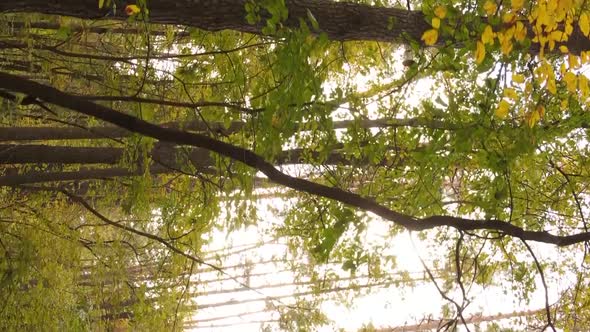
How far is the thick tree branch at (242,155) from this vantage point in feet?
9.55

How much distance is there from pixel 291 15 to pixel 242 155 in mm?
1535

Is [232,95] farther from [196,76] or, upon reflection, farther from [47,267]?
[47,267]

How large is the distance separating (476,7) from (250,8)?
148 centimetres

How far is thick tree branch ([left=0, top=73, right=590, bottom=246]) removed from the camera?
2912mm

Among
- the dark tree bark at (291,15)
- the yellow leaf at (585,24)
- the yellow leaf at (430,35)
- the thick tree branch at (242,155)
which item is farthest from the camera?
the dark tree bark at (291,15)

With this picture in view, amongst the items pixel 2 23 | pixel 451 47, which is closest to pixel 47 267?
pixel 2 23

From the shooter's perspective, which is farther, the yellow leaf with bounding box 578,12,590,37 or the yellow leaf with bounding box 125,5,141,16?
the yellow leaf with bounding box 125,5,141,16

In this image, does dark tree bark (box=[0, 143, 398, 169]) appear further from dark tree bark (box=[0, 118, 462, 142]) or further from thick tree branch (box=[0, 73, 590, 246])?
thick tree branch (box=[0, 73, 590, 246])

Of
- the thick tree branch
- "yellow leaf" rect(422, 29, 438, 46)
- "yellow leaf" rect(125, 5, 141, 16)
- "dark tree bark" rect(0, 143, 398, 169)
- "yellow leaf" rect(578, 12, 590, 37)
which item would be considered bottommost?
the thick tree branch

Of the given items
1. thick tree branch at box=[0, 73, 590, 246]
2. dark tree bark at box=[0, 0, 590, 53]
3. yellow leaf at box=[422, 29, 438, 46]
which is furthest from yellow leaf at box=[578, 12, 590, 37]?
dark tree bark at box=[0, 0, 590, 53]

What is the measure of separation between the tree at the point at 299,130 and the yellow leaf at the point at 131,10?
0.02 m

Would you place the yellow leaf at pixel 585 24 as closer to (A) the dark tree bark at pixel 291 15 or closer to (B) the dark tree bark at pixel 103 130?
(A) the dark tree bark at pixel 291 15

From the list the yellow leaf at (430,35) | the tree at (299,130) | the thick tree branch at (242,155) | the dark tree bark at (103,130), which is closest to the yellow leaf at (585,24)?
the tree at (299,130)

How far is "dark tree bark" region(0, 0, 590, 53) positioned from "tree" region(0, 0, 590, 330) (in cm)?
1
